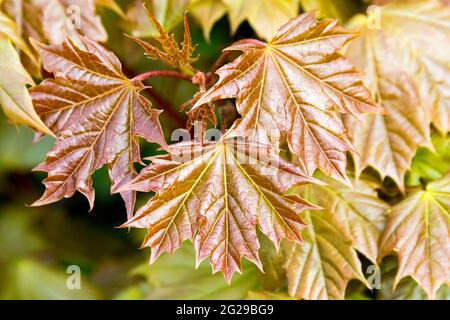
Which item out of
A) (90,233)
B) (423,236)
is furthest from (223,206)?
(90,233)

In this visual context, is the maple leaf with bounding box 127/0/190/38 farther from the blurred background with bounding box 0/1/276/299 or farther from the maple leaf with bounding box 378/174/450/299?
the maple leaf with bounding box 378/174/450/299

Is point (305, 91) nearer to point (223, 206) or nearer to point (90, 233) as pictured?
point (223, 206)

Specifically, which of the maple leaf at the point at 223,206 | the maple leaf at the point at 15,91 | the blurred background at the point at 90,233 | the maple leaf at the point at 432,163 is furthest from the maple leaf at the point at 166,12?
the maple leaf at the point at 432,163

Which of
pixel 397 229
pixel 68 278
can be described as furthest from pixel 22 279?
pixel 397 229

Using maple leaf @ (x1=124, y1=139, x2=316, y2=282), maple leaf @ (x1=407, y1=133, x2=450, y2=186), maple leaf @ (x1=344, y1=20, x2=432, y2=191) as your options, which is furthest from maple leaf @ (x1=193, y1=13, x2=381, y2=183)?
maple leaf @ (x1=407, y1=133, x2=450, y2=186)
